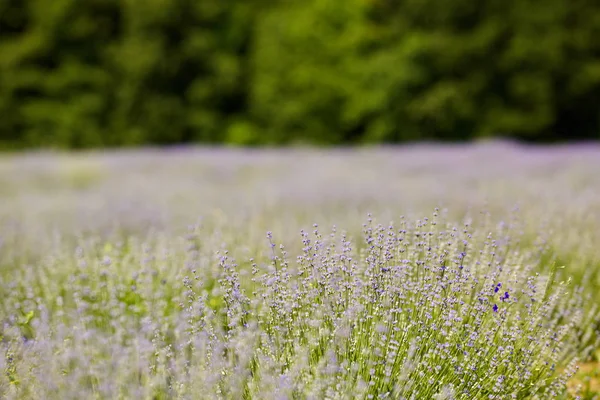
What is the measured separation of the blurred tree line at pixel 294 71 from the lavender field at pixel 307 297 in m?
9.45

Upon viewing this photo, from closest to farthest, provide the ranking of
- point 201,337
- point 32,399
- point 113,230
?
point 32,399 → point 201,337 → point 113,230

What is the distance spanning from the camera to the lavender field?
1.96 metres

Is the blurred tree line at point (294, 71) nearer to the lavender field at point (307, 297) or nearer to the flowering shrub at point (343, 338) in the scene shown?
the lavender field at point (307, 297)

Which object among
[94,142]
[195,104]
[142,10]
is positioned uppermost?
[142,10]

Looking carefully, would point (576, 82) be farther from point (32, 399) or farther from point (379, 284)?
point (32, 399)

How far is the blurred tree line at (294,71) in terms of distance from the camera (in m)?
14.4

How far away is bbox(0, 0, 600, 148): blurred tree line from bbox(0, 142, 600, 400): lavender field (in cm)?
945

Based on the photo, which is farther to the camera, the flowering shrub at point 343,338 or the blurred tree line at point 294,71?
the blurred tree line at point 294,71

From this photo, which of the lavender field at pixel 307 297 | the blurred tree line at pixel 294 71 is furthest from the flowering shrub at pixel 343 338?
the blurred tree line at pixel 294 71

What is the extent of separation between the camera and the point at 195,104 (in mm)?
16891

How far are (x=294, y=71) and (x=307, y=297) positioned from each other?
45.0 ft

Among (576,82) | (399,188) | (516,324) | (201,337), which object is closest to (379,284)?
(516,324)

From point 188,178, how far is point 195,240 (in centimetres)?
516

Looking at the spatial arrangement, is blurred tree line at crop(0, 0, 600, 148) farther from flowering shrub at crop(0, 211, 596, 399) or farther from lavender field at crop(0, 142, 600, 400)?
flowering shrub at crop(0, 211, 596, 399)
